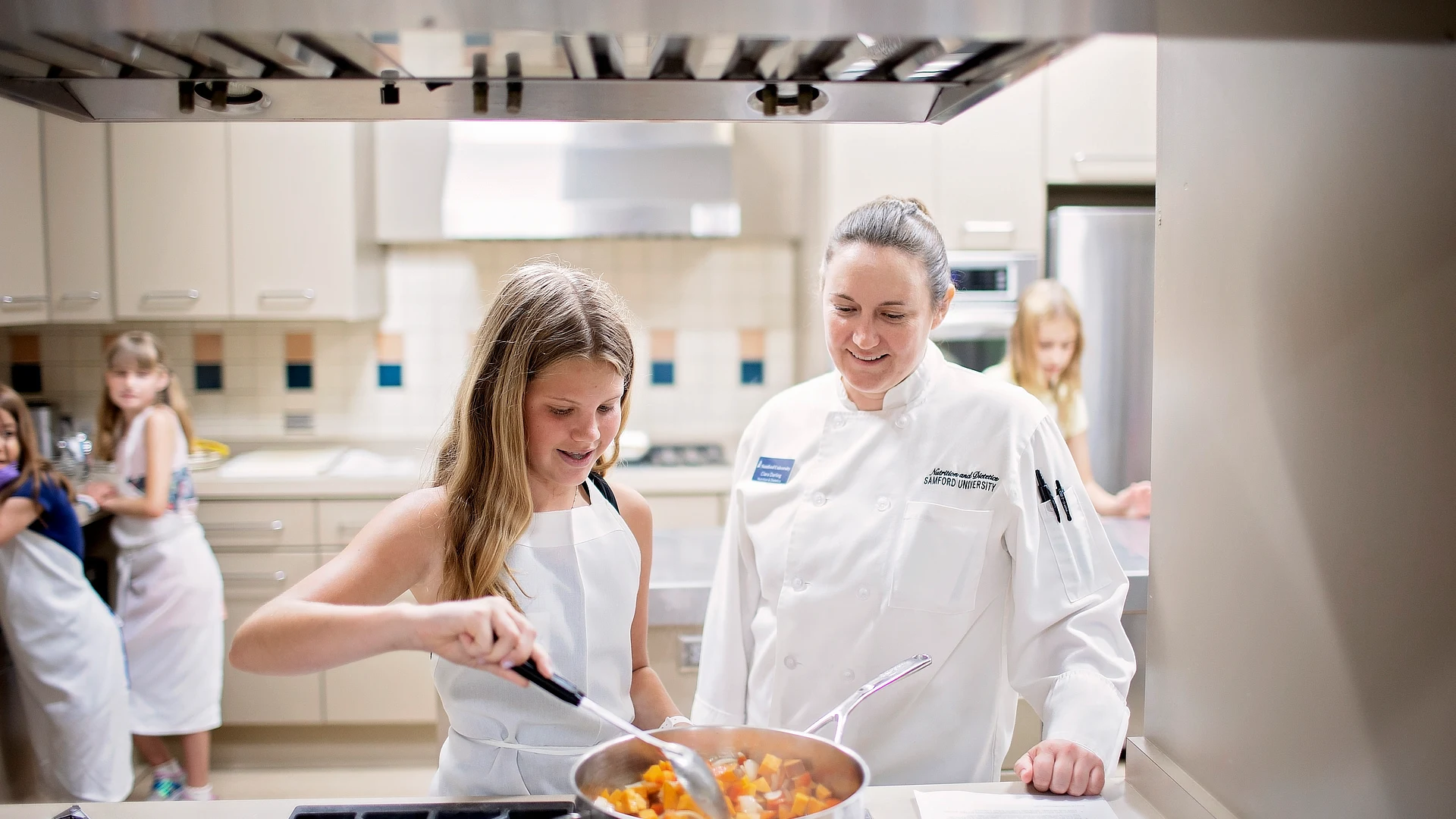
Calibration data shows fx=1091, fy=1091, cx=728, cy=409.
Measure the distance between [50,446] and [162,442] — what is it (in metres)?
0.93

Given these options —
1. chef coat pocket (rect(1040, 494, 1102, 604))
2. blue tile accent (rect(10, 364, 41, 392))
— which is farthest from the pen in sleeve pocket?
blue tile accent (rect(10, 364, 41, 392))

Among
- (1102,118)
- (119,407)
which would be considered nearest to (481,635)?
(119,407)

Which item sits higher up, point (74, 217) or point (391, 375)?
point (74, 217)

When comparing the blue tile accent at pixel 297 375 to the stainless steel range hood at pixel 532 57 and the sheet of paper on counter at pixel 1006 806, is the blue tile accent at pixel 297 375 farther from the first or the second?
the sheet of paper on counter at pixel 1006 806

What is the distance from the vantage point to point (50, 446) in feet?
11.9

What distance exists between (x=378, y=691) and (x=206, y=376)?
4.43 feet

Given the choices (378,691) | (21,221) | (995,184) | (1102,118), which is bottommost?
(378,691)

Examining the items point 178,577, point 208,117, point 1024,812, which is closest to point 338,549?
point 178,577

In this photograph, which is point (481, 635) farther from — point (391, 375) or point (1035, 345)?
point (391, 375)

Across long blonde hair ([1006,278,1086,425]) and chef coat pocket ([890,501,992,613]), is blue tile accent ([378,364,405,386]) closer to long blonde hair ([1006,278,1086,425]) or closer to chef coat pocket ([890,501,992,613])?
long blonde hair ([1006,278,1086,425])

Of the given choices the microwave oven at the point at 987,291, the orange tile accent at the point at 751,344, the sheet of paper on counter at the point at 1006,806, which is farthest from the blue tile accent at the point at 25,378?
the sheet of paper on counter at the point at 1006,806

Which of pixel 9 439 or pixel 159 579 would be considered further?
pixel 159 579

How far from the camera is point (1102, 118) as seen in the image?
11.2ft

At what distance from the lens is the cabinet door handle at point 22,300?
3.22 metres
